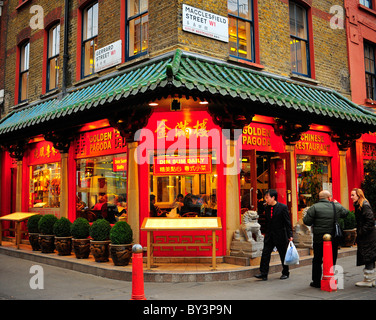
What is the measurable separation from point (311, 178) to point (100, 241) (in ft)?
22.4

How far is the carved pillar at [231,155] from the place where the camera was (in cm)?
955

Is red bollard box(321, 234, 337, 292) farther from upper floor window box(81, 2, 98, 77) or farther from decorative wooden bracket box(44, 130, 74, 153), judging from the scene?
upper floor window box(81, 2, 98, 77)

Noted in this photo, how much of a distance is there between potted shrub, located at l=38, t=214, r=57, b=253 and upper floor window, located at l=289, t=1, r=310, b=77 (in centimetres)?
864

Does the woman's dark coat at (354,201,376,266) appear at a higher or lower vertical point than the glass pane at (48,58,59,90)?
lower

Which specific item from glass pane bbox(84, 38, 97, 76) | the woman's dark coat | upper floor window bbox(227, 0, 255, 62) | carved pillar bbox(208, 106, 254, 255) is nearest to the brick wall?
upper floor window bbox(227, 0, 255, 62)

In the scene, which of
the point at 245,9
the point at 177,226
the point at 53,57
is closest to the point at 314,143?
the point at 245,9

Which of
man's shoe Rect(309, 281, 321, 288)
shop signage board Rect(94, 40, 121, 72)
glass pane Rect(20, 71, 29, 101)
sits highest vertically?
glass pane Rect(20, 71, 29, 101)

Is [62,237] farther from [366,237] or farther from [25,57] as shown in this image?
[25,57]

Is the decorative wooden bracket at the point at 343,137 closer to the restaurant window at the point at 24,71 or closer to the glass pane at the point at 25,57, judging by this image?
the restaurant window at the point at 24,71

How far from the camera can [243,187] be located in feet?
36.7

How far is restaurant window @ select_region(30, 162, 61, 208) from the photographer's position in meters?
13.5

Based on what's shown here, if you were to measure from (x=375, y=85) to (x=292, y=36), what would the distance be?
5049 millimetres

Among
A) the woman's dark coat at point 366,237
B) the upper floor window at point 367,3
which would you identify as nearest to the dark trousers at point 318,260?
the woman's dark coat at point 366,237
